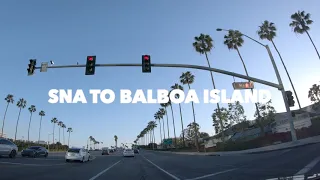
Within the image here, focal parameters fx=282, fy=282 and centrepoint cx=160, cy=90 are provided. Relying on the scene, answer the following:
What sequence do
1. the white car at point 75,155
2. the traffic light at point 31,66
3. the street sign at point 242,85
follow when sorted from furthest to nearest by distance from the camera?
the white car at point 75,155 → the street sign at point 242,85 → the traffic light at point 31,66

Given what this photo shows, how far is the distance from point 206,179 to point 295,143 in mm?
20235

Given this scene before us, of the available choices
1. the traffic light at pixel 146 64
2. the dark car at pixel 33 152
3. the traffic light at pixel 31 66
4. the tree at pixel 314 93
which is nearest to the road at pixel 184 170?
the traffic light at pixel 31 66

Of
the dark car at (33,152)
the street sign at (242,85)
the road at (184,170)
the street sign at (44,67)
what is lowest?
the road at (184,170)

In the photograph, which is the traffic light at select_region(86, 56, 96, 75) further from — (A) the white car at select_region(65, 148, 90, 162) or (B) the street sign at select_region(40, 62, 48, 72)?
(A) the white car at select_region(65, 148, 90, 162)

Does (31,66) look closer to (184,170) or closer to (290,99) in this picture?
(184,170)

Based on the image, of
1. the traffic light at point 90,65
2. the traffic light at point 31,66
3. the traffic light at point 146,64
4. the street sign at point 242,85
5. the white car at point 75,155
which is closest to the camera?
the traffic light at point 31,66

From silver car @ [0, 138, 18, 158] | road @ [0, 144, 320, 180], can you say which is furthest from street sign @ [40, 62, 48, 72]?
silver car @ [0, 138, 18, 158]

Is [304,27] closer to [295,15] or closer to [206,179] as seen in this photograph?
[295,15]

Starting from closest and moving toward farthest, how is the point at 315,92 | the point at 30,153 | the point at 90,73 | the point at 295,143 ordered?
the point at 90,73 → the point at 295,143 → the point at 30,153 → the point at 315,92

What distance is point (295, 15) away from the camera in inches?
1896

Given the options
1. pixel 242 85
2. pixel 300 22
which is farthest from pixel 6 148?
pixel 300 22

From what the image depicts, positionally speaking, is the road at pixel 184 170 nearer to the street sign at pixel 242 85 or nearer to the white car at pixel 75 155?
the street sign at pixel 242 85

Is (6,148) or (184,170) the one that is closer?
(184,170)

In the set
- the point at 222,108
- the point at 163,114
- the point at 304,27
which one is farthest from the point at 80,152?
the point at 163,114
